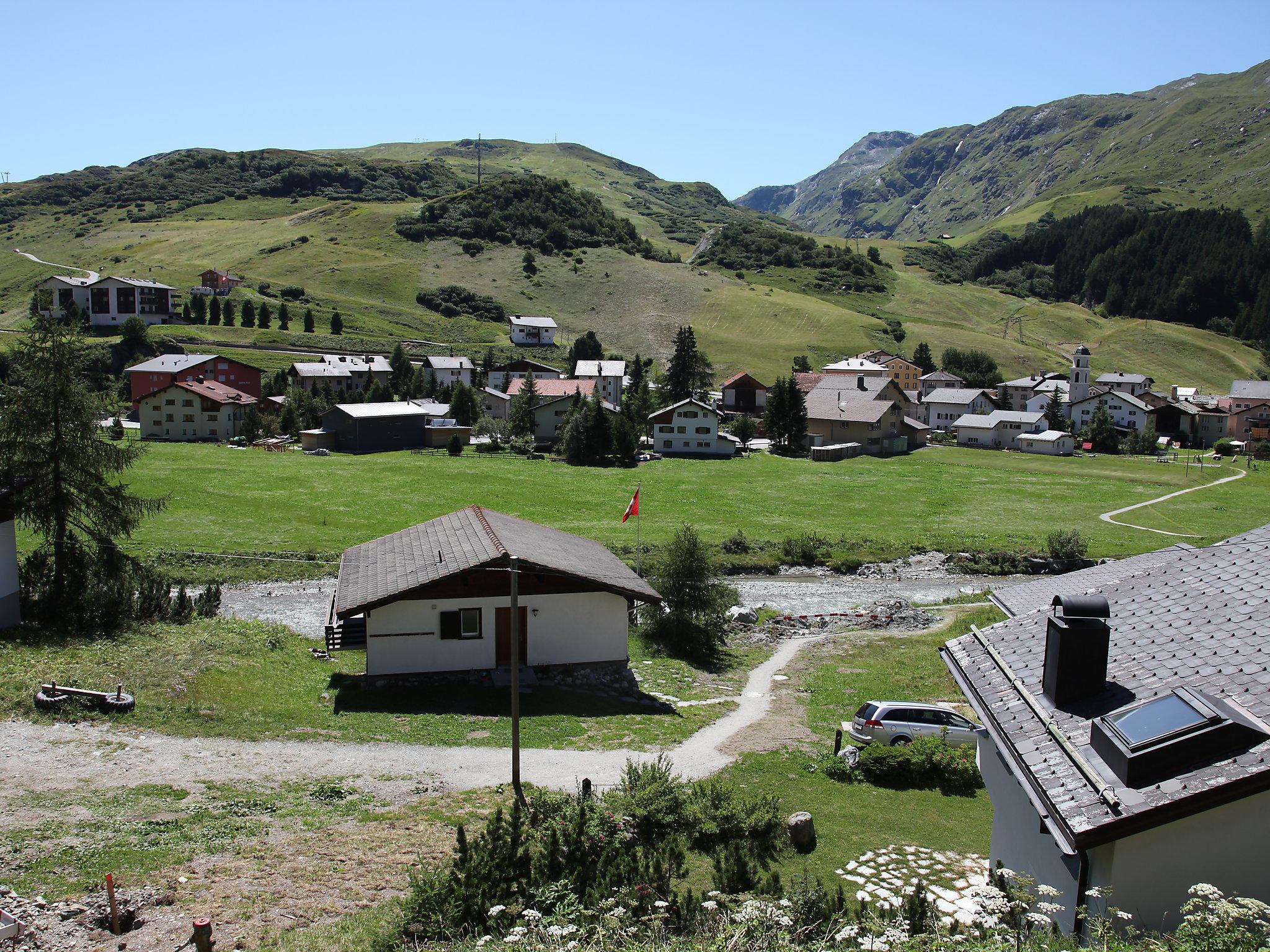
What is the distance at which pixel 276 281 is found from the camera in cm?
16512

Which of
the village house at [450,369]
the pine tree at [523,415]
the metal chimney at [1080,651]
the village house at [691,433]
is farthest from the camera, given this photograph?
the village house at [450,369]

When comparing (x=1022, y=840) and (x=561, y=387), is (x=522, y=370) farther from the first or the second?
(x=1022, y=840)

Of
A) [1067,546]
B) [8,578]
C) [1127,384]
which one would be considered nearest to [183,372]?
[8,578]

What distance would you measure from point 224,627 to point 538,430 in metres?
62.0

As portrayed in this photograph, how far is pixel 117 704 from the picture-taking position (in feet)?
59.5

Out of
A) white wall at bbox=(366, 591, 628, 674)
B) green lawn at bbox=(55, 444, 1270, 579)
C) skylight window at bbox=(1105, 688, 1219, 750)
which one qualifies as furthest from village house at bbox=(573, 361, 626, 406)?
skylight window at bbox=(1105, 688, 1219, 750)

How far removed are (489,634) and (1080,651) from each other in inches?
658

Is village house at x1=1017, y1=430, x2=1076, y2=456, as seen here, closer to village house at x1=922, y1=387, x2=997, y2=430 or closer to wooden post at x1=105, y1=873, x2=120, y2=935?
village house at x1=922, y1=387, x2=997, y2=430

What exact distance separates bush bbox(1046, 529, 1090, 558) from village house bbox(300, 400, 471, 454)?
5166 cm

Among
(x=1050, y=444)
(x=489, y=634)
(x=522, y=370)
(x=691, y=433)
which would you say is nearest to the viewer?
(x=489, y=634)

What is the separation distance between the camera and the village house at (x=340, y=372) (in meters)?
105

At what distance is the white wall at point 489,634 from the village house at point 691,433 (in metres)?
59.3

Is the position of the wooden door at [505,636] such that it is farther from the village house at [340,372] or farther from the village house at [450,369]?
the village house at [450,369]

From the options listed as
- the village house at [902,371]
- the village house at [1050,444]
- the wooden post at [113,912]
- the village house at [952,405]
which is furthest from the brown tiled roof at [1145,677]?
the village house at [902,371]
